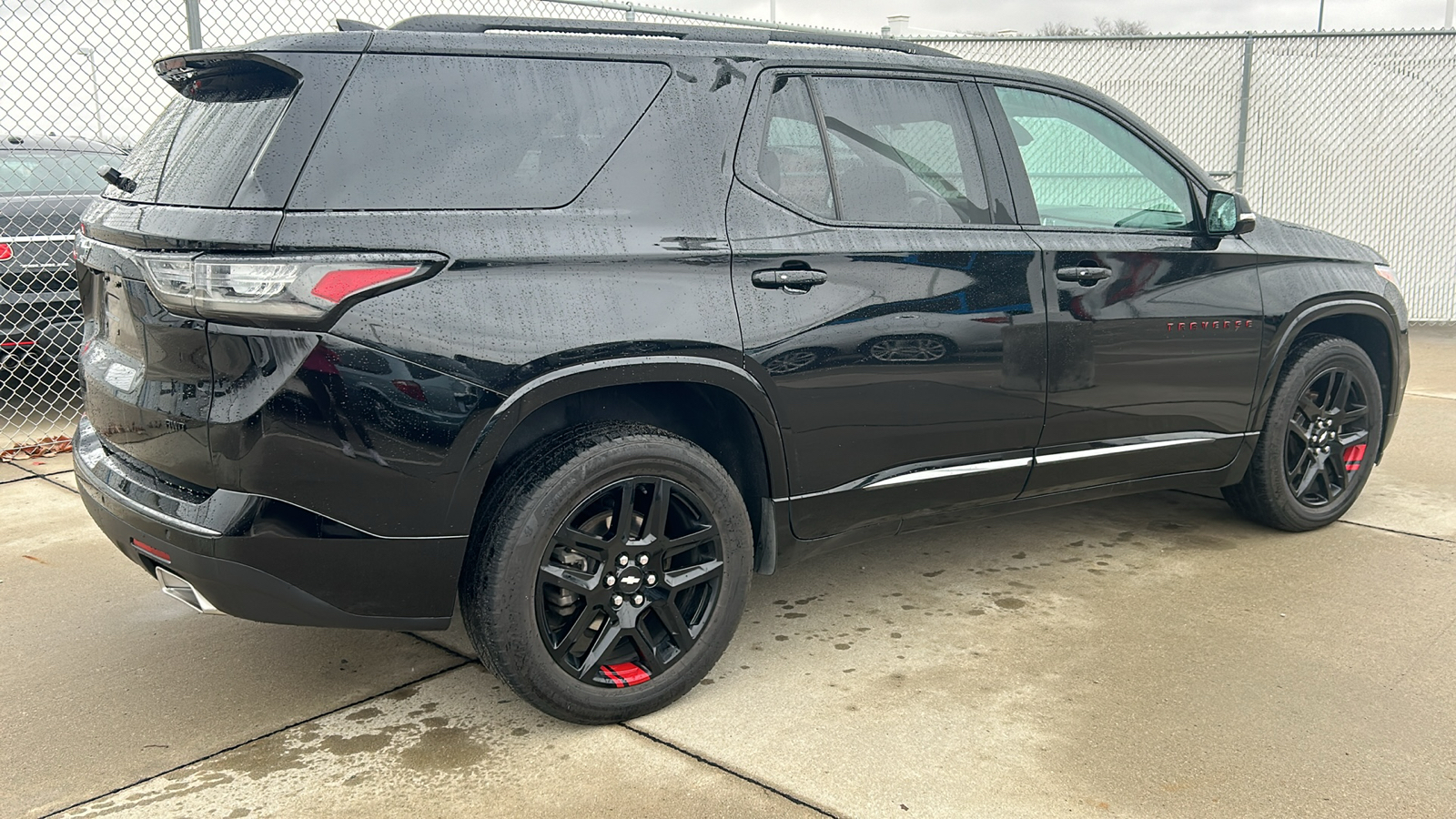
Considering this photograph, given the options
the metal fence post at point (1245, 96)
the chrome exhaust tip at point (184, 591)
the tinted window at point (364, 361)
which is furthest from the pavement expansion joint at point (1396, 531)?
Result: the metal fence post at point (1245, 96)

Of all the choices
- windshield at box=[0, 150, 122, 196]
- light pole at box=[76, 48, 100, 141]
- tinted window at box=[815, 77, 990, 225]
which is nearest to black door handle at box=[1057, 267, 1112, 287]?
tinted window at box=[815, 77, 990, 225]

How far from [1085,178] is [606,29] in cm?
208

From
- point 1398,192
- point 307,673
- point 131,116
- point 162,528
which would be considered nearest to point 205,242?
point 162,528

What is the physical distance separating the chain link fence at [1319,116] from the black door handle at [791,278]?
726 cm

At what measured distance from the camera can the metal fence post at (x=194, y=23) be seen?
5570 mm

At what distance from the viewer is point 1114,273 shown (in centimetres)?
366

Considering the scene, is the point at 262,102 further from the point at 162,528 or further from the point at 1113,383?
the point at 1113,383

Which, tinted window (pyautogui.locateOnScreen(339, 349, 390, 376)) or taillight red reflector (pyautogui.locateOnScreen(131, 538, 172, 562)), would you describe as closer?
tinted window (pyautogui.locateOnScreen(339, 349, 390, 376))

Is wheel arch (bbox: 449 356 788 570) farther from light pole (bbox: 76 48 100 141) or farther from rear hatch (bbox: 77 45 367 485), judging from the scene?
light pole (bbox: 76 48 100 141)

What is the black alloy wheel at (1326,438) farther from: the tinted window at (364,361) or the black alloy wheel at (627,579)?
the tinted window at (364,361)

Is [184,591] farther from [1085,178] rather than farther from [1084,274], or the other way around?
[1085,178]

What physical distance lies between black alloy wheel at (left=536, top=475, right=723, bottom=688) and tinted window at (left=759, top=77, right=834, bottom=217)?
34.2 inches

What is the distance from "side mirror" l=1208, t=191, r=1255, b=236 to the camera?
390cm

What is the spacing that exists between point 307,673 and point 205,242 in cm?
139
